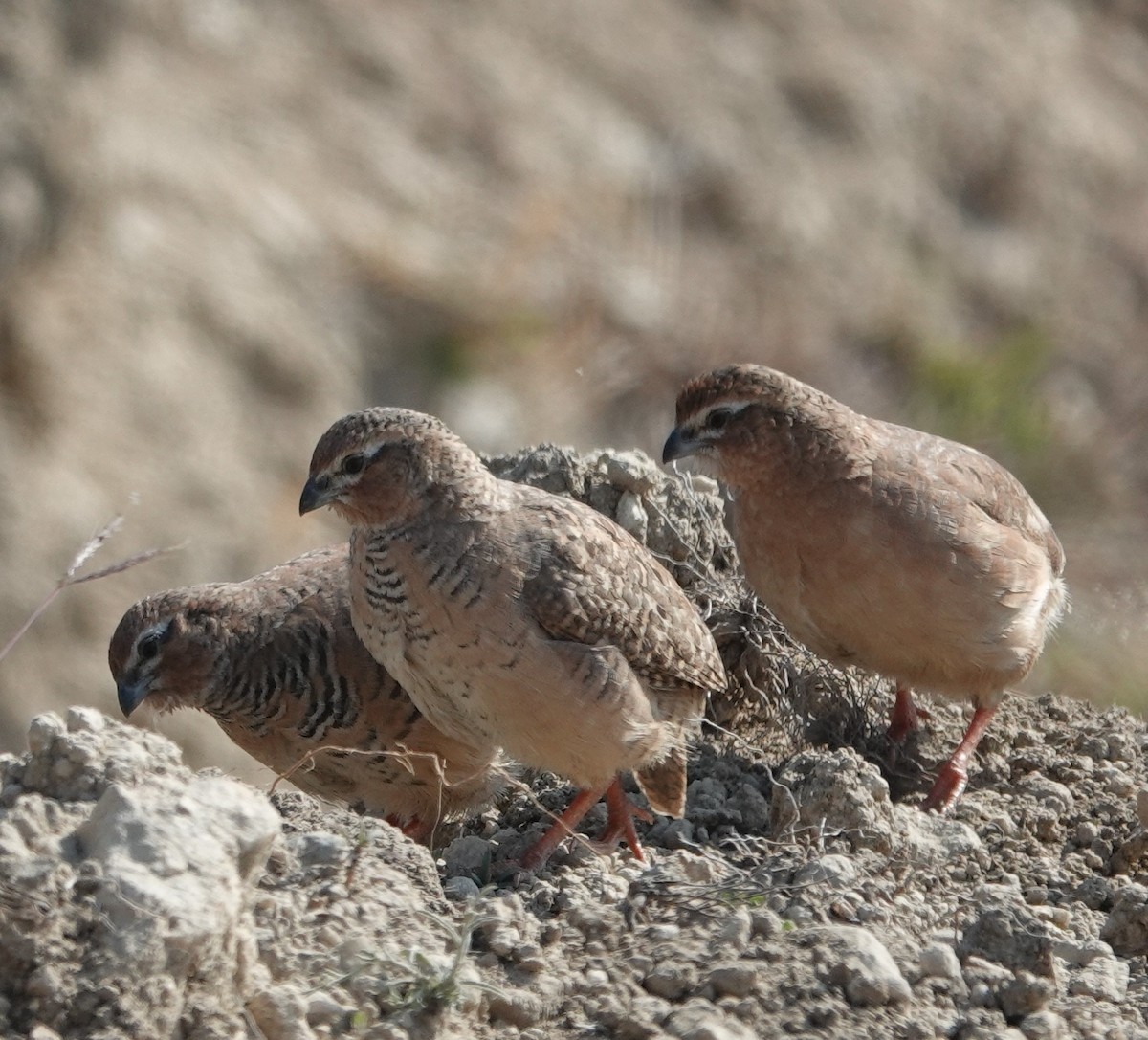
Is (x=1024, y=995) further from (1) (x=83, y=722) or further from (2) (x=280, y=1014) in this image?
(1) (x=83, y=722)

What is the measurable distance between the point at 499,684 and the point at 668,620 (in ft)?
2.47

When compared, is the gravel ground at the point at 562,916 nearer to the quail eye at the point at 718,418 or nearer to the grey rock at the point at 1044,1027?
the grey rock at the point at 1044,1027

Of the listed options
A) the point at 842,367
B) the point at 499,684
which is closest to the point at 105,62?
the point at 842,367

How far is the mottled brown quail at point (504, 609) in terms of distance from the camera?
6.23 metres

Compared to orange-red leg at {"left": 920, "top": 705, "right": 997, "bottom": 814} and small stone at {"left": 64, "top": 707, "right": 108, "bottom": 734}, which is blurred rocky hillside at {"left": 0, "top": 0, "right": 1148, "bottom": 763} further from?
small stone at {"left": 64, "top": 707, "right": 108, "bottom": 734}

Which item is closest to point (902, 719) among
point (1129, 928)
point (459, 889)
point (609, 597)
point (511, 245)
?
point (609, 597)

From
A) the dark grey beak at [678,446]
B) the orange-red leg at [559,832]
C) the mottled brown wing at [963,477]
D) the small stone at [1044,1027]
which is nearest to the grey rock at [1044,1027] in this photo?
the small stone at [1044,1027]

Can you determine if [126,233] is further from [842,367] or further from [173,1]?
[842,367]

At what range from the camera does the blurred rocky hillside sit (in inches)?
599

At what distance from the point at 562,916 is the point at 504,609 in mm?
1096

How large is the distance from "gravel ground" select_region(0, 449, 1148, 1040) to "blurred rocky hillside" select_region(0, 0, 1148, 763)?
7.10 metres

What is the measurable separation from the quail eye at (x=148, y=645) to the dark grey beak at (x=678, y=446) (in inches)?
78.0

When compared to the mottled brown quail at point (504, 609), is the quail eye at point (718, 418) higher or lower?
higher

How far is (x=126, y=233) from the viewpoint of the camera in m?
16.2
